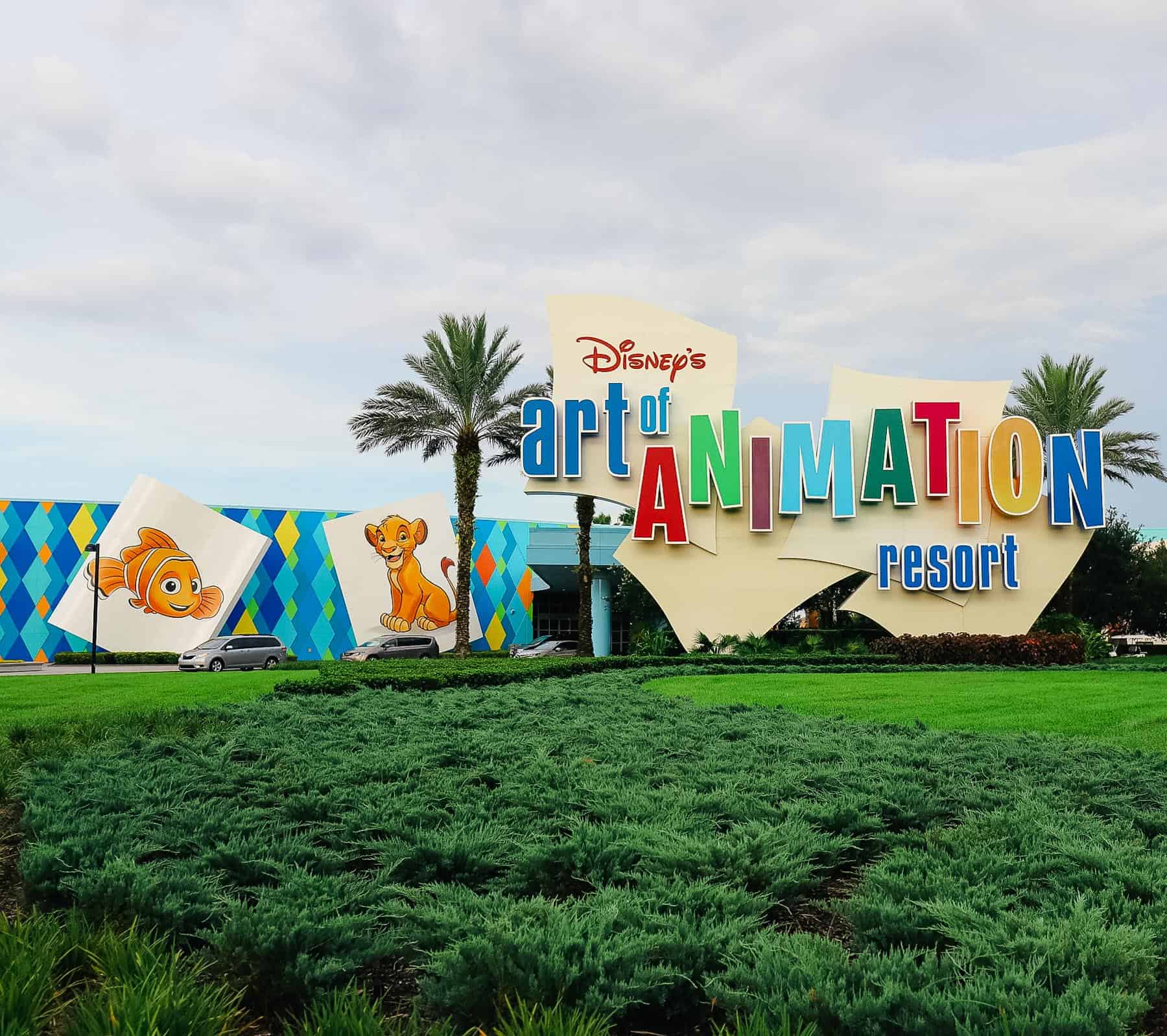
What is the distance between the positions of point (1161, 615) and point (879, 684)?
31.3 m

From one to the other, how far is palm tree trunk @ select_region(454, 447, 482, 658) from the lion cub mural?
9.83m

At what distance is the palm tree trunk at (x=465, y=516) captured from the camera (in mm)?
31734

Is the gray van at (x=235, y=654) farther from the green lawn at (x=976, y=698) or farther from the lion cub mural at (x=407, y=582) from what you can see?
the green lawn at (x=976, y=698)

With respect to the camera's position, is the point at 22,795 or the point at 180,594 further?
the point at 180,594

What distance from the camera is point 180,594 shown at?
128 feet

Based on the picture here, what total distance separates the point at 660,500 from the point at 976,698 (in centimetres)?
1382

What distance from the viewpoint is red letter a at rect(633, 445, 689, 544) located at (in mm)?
28609

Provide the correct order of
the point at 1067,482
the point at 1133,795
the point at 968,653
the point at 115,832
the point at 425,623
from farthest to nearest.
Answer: the point at 425,623
the point at 1067,482
the point at 968,653
the point at 1133,795
the point at 115,832

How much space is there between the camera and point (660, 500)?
94.1ft

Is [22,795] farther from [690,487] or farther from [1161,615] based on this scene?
[1161,615]

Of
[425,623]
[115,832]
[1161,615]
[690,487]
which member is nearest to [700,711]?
[115,832]

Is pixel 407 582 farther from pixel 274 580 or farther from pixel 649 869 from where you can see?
pixel 649 869

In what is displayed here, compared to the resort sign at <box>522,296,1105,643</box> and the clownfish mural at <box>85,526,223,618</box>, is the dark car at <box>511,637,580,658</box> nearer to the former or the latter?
the resort sign at <box>522,296,1105,643</box>

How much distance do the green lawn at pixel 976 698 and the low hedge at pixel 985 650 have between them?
4083mm
